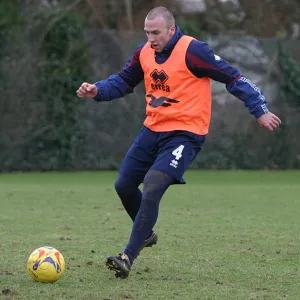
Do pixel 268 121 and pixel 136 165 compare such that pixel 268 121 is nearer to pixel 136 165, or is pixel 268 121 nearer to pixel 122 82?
pixel 136 165

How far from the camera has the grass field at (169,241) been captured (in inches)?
220

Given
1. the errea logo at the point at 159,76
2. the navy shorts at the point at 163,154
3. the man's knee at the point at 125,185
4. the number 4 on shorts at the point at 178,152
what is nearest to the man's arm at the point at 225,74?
the errea logo at the point at 159,76

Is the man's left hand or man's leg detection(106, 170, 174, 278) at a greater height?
the man's left hand

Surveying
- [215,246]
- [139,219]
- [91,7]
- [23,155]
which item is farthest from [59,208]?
[91,7]

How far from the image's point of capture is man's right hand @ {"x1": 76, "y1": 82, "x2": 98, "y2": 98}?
6617 mm

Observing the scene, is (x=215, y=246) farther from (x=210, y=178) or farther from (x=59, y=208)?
(x=210, y=178)

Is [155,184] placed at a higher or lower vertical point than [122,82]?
lower

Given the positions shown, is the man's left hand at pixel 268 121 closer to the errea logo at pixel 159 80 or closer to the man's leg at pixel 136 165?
the errea logo at pixel 159 80

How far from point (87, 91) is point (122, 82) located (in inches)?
16.3

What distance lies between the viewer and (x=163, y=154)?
247 inches

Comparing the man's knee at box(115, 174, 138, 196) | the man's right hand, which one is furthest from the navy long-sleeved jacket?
the man's knee at box(115, 174, 138, 196)

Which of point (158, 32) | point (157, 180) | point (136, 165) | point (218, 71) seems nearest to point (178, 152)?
point (157, 180)

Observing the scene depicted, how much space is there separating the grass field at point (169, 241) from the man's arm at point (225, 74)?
4.22ft

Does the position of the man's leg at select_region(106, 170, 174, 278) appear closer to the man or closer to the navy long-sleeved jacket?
the man
